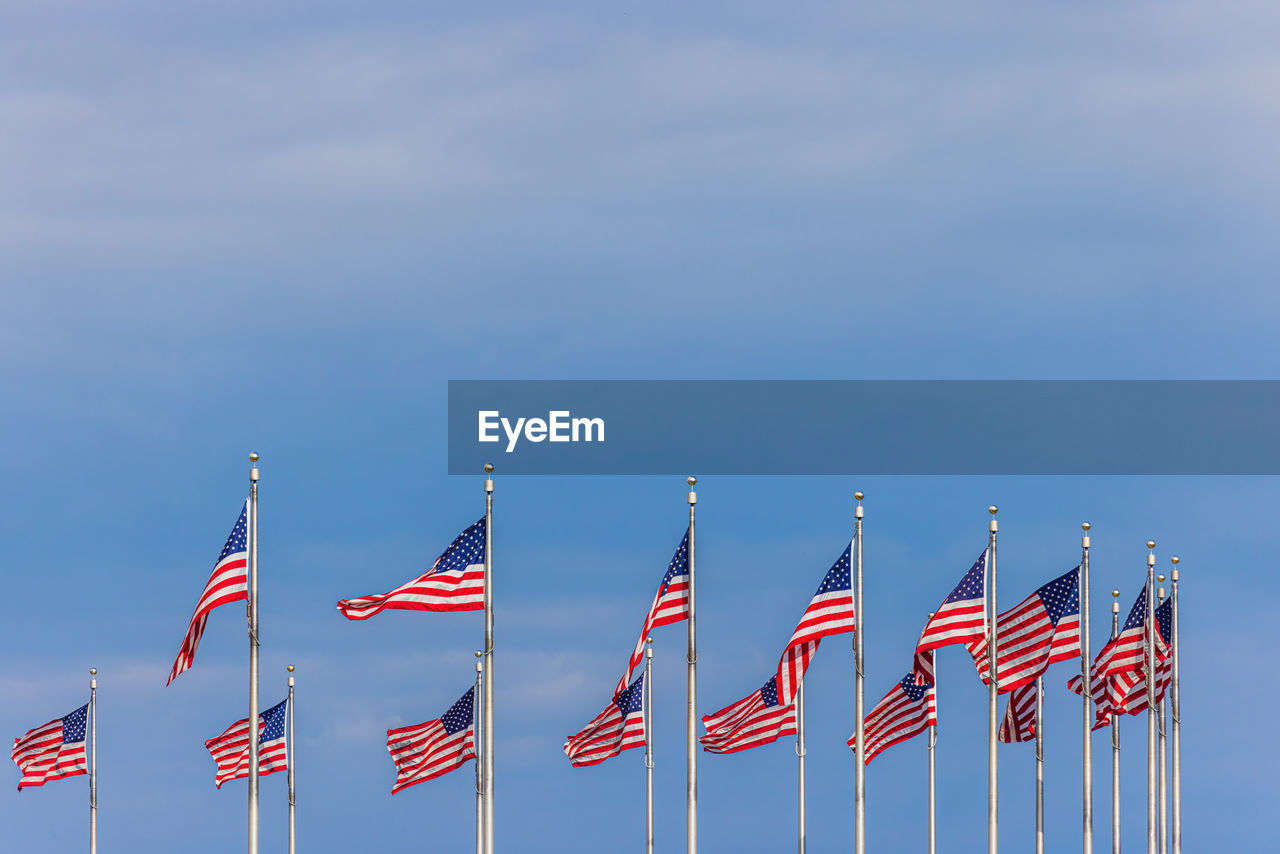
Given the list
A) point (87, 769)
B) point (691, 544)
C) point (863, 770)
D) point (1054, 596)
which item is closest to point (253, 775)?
point (691, 544)

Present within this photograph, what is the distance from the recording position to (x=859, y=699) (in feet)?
181

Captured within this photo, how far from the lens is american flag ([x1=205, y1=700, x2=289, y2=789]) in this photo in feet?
216

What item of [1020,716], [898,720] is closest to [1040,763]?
[1020,716]

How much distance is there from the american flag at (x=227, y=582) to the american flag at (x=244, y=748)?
53.1ft

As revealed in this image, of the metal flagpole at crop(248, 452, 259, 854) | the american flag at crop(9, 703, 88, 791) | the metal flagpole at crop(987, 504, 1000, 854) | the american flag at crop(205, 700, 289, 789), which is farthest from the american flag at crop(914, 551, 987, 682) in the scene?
the american flag at crop(9, 703, 88, 791)

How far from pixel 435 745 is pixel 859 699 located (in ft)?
33.4

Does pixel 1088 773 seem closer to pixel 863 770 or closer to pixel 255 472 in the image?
pixel 863 770

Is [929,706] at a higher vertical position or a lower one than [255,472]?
lower

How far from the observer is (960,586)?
177 ft

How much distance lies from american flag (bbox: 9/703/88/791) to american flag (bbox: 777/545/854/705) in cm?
2687

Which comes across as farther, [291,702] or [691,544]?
[291,702]

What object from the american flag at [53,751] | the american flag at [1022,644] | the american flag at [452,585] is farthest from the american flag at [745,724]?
the american flag at [53,751]

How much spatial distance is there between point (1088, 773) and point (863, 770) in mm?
13579

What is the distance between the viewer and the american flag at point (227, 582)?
4872 cm
